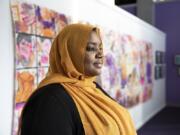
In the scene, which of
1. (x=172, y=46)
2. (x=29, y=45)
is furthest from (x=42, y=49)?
(x=172, y=46)

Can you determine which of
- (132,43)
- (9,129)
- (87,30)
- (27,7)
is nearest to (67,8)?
(27,7)

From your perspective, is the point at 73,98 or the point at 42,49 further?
the point at 42,49

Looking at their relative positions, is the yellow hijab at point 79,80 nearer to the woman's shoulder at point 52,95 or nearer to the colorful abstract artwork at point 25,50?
the woman's shoulder at point 52,95

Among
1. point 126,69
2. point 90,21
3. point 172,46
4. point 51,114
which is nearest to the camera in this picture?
point 51,114

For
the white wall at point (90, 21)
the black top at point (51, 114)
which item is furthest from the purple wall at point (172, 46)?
the black top at point (51, 114)

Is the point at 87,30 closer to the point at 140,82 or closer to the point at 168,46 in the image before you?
the point at 140,82

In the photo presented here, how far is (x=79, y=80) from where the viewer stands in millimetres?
1378

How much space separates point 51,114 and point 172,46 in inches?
309

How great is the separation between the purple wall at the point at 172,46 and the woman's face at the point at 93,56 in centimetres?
746

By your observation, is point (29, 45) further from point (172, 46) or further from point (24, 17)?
point (172, 46)

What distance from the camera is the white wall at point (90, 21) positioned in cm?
209

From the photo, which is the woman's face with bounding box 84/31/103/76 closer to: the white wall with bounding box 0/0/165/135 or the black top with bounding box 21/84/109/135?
the black top with bounding box 21/84/109/135

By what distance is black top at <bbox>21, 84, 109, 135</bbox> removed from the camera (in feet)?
3.87

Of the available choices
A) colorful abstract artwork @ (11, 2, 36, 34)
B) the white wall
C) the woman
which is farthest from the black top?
colorful abstract artwork @ (11, 2, 36, 34)
